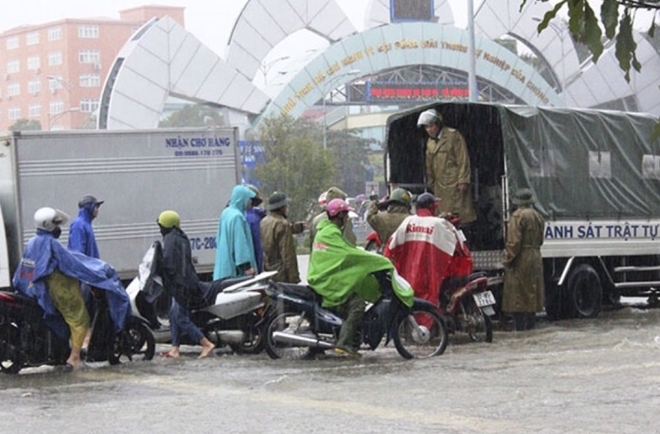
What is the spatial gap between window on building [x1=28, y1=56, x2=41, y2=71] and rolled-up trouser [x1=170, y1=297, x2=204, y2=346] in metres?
104

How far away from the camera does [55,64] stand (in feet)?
372

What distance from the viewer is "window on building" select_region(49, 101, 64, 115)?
101 meters

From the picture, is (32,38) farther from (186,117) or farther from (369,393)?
(369,393)

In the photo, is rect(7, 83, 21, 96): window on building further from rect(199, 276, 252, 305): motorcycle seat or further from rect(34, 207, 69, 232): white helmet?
rect(34, 207, 69, 232): white helmet

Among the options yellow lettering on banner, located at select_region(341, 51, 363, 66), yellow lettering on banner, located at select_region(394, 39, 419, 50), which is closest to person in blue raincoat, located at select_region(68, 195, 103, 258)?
yellow lettering on banner, located at select_region(341, 51, 363, 66)

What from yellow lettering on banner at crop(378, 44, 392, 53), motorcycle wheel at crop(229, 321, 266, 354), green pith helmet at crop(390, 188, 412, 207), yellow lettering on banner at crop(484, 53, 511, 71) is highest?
yellow lettering on banner at crop(378, 44, 392, 53)

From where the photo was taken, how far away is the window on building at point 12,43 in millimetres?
119625

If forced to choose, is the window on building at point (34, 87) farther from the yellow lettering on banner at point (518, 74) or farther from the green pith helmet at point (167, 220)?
the green pith helmet at point (167, 220)

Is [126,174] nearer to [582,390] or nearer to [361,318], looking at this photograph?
[361,318]

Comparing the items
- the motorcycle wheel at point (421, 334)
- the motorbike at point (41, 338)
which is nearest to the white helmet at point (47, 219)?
the motorbike at point (41, 338)

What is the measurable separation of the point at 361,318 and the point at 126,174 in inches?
234

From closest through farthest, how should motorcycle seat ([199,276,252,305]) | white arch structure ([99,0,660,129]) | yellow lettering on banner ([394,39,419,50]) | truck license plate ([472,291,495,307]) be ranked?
1. motorcycle seat ([199,276,252,305])
2. truck license plate ([472,291,495,307])
3. white arch structure ([99,0,660,129])
4. yellow lettering on banner ([394,39,419,50])

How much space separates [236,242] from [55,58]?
10485 centimetres

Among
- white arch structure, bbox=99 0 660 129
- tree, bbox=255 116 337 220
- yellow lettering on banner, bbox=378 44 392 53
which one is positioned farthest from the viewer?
yellow lettering on banner, bbox=378 44 392 53
